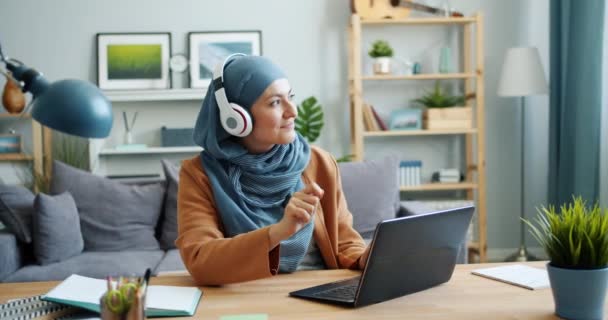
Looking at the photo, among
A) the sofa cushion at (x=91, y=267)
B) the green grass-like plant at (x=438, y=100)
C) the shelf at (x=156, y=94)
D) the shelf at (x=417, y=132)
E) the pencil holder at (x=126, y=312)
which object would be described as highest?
the shelf at (x=156, y=94)

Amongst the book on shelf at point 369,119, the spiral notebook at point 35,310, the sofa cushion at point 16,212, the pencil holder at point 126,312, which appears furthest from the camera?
the book on shelf at point 369,119

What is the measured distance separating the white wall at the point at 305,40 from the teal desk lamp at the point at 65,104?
3.56 m

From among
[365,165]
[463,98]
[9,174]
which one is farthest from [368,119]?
[9,174]

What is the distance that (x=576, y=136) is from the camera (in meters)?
4.04

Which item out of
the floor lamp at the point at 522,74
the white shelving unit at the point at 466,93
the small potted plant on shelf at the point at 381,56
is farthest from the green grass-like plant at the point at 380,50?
the floor lamp at the point at 522,74

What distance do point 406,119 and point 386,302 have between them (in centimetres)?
328

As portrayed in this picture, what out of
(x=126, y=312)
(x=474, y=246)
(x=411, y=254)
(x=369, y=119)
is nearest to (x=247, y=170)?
(x=411, y=254)

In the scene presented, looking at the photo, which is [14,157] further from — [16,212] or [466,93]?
[466,93]

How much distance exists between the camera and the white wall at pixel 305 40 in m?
4.66

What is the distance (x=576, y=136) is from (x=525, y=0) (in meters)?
1.19

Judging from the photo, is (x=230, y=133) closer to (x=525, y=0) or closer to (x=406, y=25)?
(x=406, y=25)

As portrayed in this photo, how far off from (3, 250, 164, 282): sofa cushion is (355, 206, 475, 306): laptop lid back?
176 centimetres

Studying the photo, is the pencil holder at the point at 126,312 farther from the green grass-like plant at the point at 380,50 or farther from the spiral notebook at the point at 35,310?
the green grass-like plant at the point at 380,50

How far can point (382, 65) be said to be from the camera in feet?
14.6
